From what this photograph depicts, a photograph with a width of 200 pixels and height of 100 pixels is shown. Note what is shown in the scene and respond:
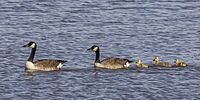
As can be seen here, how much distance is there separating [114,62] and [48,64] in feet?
10.8

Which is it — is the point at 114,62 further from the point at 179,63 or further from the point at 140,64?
the point at 179,63

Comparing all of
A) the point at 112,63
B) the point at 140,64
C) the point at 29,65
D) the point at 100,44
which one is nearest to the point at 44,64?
the point at 29,65

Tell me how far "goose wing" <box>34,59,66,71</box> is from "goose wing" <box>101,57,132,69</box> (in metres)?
2.32

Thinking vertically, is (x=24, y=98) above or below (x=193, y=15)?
below

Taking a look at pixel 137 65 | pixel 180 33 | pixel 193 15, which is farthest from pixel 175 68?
pixel 193 15

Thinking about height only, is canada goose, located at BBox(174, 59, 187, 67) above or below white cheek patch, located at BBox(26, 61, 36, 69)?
above

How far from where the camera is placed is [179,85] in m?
36.5

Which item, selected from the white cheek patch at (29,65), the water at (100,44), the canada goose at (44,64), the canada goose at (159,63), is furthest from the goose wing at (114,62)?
the white cheek patch at (29,65)

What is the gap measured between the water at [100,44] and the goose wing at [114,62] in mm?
407

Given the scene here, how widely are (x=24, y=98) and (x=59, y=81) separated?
3.88 meters

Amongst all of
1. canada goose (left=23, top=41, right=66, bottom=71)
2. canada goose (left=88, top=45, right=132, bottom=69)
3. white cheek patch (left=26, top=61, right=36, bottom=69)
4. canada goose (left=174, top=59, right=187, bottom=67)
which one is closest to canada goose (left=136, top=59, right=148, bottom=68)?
canada goose (left=88, top=45, right=132, bottom=69)

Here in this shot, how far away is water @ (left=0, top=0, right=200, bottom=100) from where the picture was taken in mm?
35719

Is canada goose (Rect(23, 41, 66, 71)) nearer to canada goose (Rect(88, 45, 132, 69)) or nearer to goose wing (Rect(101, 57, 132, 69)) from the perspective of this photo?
canada goose (Rect(88, 45, 132, 69))

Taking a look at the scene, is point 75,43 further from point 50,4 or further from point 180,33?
point 50,4
